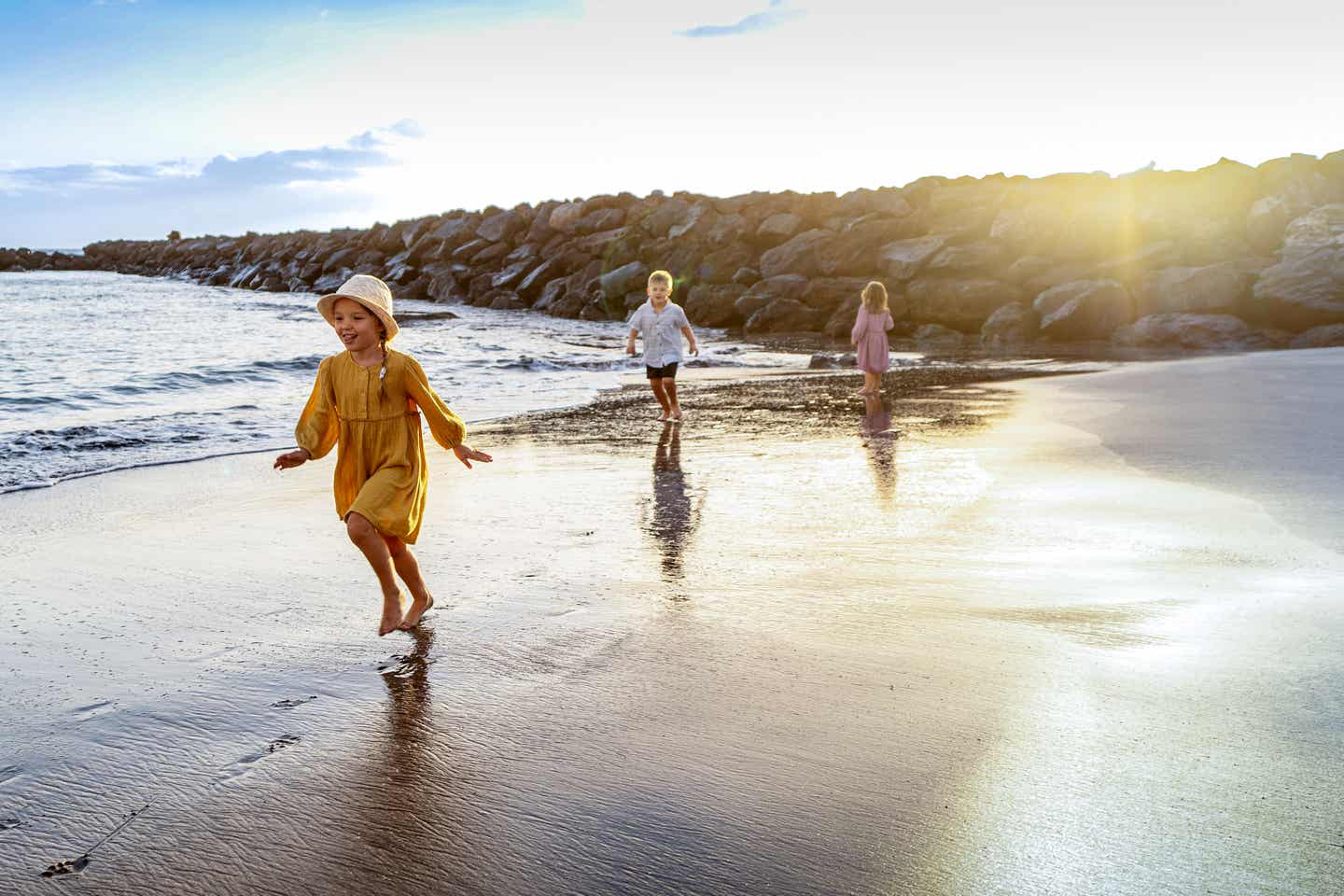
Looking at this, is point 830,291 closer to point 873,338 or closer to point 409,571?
point 873,338

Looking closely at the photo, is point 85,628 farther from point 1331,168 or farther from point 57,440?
point 1331,168

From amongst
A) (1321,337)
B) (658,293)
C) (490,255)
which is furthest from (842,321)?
(490,255)

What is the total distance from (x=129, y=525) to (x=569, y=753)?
433 cm

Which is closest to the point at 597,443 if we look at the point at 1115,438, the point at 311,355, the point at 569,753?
the point at 1115,438

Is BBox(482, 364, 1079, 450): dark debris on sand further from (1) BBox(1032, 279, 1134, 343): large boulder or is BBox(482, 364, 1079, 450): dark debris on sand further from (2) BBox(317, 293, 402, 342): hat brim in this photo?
(1) BBox(1032, 279, 1134, 343): large boulder

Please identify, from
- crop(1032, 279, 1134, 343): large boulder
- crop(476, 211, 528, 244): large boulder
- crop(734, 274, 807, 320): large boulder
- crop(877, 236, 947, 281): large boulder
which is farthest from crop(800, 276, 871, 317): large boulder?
crop(476, 211, 528, 244): large boulder

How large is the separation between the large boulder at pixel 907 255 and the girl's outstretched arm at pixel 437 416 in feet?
76.7

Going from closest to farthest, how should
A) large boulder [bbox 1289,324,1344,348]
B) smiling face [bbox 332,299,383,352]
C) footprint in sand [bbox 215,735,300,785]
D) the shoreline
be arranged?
footprint in sand [bbox 215,735,300,785]
smiling face [bbox 332,299,383,352]
the shoreline
large boulder [bbox 1289,324,1344,348]

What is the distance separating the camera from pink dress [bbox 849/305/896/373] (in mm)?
12562

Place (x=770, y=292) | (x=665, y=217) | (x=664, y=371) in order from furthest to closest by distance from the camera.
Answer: (x=665, y=217) → (x=770, y=292) → (x=664, y=371)

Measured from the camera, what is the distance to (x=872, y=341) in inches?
493

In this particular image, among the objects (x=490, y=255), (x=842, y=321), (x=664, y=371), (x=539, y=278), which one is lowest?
(x=664, y=371)

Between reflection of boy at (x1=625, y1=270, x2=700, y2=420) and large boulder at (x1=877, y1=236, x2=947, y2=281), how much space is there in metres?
16.6

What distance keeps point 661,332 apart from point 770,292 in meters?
17.3
